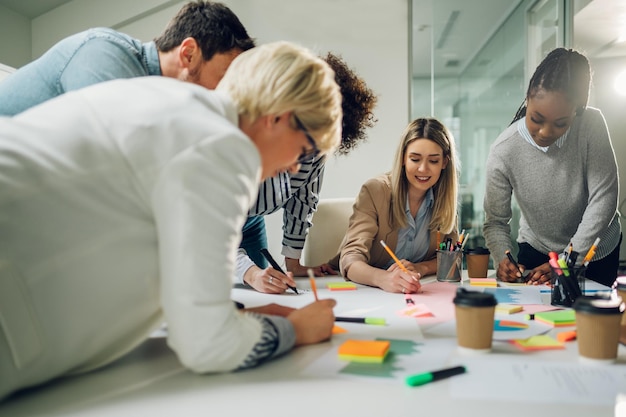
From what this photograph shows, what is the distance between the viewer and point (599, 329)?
0.90m

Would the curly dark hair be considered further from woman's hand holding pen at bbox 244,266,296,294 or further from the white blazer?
the white blazer

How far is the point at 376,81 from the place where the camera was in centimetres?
401

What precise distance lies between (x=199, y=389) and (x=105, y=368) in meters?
0.21

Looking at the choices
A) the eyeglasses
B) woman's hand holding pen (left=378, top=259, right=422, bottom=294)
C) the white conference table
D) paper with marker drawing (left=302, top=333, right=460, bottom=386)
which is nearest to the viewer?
the white conference table

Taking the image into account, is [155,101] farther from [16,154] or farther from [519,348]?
[519,348]

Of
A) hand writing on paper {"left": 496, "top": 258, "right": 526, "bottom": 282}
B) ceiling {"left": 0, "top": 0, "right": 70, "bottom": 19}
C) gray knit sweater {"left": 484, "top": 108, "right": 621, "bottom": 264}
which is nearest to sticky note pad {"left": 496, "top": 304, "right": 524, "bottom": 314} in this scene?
hand writing on paper {"left": 496, "top": 258, "right": 526, "bottom": 282}

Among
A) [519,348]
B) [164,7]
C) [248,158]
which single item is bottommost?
[519,348]

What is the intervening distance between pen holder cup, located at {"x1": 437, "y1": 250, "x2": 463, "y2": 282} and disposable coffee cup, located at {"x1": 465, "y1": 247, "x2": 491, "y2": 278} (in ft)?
0.20

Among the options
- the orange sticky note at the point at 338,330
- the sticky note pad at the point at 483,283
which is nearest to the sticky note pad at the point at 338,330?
the orange sticky note at the point at 338,330

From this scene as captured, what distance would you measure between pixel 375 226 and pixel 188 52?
36.8 inches

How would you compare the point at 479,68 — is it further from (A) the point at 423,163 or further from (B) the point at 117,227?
(B) the point at 117,227

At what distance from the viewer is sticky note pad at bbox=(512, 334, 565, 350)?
1.01 meters

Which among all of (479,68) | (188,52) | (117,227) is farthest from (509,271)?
(479,68)

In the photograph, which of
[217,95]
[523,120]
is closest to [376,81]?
[523,120]
